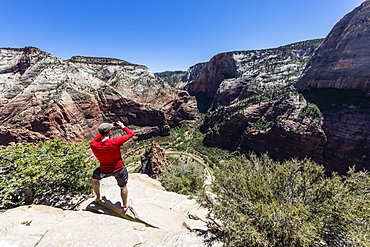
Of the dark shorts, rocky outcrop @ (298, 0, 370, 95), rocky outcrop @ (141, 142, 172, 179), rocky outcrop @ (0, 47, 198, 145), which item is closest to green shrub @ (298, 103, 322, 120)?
rocky outcrop @ (298, 0, 370, 95)

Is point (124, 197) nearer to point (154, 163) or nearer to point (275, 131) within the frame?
point (154, 163)

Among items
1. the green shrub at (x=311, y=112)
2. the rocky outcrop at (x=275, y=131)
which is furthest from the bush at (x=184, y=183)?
the green shrub at (x=311, y=112)

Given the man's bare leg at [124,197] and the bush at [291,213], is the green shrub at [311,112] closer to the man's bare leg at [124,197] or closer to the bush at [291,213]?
the bush at [291,213]

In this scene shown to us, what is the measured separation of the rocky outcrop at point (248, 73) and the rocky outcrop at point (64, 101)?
31.2 m

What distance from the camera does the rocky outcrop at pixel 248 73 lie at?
6119 cm

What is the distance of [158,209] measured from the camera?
7129 millimetres

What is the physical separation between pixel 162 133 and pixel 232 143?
106ft

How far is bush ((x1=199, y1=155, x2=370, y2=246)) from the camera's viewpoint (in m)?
3.82

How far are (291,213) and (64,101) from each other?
56319 millimetres

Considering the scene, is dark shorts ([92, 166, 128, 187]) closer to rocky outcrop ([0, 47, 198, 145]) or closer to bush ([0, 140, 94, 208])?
bush ([0, 140, 94, 208])

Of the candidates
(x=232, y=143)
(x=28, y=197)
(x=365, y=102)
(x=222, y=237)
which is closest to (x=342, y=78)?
(x=365, y=102)

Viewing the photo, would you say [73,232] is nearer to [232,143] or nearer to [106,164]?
[106,164]

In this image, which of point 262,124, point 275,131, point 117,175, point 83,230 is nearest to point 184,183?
point 117,175

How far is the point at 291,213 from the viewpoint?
3838 mm
